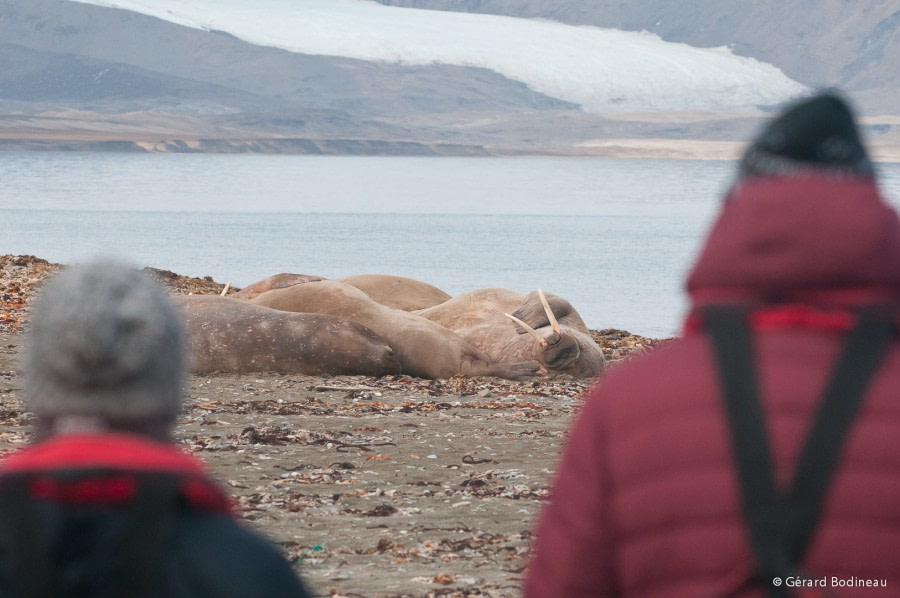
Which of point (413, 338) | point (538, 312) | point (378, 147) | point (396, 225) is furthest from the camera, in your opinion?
point (378, 147)

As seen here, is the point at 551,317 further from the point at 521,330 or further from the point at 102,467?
the point at 102,467

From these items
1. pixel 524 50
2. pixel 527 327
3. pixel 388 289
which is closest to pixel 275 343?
pixel 527 327

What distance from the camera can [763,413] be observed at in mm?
1719

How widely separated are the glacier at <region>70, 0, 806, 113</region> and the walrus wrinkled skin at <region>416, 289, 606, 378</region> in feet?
509

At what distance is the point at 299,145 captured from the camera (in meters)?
133

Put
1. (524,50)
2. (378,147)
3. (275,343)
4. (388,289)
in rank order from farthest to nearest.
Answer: (524,50) → (378,147) → (388,289) → (275,343)

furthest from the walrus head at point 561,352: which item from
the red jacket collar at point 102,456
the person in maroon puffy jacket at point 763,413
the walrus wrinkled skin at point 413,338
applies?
the red jacket collar at point 102,456

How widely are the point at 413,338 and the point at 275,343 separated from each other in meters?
1.16

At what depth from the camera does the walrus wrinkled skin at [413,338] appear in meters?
10.6

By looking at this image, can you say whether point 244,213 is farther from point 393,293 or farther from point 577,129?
point 577,129

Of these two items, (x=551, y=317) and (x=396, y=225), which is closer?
(x=551, y=317)

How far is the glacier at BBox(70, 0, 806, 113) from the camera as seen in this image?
548ft

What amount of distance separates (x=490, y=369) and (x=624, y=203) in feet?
164

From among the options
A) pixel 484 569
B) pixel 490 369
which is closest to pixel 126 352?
pixel 484 569
